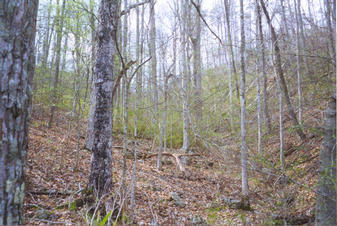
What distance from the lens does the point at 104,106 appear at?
3.82 meters

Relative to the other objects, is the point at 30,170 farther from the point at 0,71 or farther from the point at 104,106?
the point at 0,71

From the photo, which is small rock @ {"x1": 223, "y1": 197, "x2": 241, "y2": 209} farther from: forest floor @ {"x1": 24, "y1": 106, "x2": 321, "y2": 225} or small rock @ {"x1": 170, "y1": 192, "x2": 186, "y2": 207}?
small rock @ {"x1": 170, "y1": 192, "x2": 186, "y2": 207}

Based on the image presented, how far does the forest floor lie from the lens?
143 inches

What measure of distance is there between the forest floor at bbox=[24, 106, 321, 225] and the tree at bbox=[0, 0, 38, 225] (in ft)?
4.28

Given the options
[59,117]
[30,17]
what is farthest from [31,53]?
[59,117]

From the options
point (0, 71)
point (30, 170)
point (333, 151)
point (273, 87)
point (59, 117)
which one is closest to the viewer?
point (0, 71)

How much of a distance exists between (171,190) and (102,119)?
3.15 m

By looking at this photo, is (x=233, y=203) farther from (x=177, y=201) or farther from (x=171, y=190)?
(x=171, y=190)

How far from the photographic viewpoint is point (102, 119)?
12.6 feet

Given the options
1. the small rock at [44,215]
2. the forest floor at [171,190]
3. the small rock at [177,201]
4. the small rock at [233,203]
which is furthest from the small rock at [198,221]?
the small rock at [44,215]

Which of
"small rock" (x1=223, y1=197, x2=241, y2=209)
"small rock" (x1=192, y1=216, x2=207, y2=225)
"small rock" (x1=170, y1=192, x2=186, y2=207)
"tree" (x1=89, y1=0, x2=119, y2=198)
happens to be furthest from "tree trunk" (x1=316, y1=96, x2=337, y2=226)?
"tree" (x1=89, y1=0, x2=119, y2=198)

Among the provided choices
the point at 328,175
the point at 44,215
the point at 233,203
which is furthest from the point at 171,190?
the point at 328,175

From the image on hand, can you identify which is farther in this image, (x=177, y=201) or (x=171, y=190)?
(x=171, y=190)

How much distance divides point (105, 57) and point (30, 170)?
2815mm
